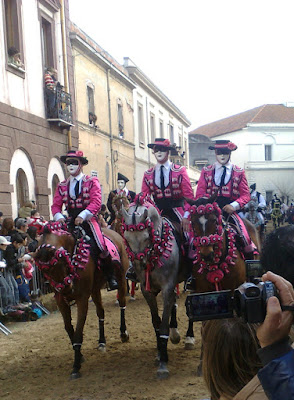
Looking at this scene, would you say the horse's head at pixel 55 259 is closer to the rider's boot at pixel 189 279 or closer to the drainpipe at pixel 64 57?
the rider's boot at pixel 189 279

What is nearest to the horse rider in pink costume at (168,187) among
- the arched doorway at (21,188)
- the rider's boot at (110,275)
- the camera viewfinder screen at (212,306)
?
the rider's boot at (110,275)

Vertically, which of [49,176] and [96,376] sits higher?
[49,176]

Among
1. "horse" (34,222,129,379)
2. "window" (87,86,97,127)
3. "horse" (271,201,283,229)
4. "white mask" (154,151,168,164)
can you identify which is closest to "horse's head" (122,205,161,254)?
"horse" (34,222,129,379)

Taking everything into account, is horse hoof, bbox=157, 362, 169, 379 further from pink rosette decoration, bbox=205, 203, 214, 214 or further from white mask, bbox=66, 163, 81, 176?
white mask, bbox=66, 163, 81, 176

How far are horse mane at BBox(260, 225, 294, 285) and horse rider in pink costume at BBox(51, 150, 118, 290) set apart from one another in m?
4.87

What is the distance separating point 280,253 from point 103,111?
2262 cm

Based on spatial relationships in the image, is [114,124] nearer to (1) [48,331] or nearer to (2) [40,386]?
(1) [48,331]

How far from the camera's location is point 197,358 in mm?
6672

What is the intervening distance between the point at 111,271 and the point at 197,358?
1.76 meters

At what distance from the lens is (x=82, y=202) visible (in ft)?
23.9

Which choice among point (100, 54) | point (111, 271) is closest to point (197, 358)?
point (111, 271)

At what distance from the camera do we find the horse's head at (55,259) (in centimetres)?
618

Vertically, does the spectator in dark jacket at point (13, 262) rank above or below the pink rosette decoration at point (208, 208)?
below

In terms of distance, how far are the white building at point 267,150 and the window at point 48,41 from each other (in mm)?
41119
